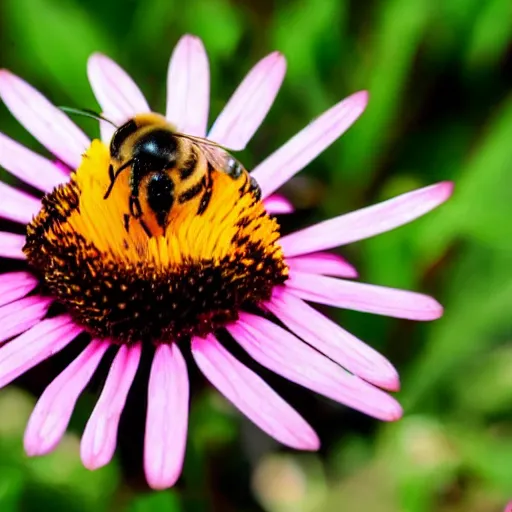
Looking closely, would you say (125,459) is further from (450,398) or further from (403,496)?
(450,398)

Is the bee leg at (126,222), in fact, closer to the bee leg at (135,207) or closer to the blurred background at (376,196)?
the bee leg at (135,207)

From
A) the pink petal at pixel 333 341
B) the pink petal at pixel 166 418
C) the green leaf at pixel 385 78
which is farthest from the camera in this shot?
the green leaf at pixel 385 78

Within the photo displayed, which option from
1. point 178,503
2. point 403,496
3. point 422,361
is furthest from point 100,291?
point 422,361

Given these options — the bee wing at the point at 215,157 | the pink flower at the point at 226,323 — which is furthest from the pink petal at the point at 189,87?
the bee wing at the point at 215,157

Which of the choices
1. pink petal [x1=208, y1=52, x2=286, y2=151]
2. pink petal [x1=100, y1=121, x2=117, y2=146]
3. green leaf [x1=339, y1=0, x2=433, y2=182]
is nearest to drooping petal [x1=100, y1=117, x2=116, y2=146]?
pink petal [x1=100, y1=121, x2=117, y2=146]

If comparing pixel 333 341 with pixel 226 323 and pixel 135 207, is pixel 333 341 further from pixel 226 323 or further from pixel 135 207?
pixel 135 207

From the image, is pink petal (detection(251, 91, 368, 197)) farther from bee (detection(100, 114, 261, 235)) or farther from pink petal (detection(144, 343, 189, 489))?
pink petal (detection(144, 343, 189, 489))

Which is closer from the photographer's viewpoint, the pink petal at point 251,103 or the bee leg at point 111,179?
the bee leg at point 111,179
